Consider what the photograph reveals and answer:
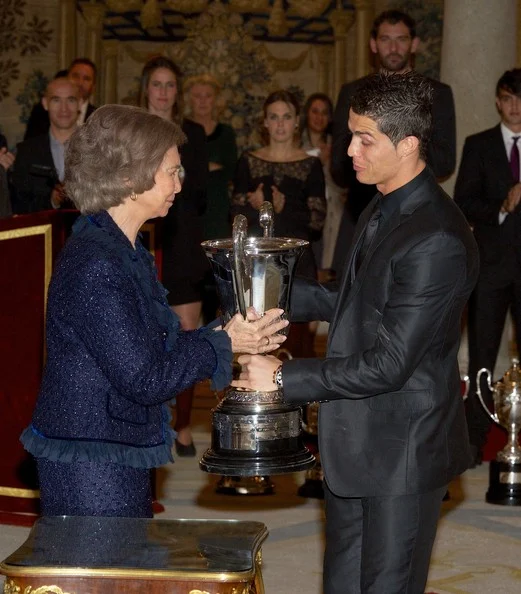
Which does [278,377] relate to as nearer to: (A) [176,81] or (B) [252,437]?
(B) [252,437]

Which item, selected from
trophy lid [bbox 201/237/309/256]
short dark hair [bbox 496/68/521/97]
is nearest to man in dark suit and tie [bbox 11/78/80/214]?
short dark hair [bbox 496/68/521/97]

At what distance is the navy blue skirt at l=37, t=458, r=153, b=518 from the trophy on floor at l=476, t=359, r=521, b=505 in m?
3.44

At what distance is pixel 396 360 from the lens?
3.29m

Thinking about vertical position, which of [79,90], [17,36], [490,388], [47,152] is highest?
[17,36]

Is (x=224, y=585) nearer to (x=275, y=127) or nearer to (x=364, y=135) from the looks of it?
(x=364, y=135)

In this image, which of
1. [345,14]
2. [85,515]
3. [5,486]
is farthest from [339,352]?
[345,14]

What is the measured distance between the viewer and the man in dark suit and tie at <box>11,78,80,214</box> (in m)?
6.99

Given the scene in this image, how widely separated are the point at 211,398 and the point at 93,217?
20.1ft

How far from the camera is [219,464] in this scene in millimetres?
3725

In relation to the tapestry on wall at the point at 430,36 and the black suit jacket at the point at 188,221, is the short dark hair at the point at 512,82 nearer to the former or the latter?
the black suit jacket at the point at 188,221

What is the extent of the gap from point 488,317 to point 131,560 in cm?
447

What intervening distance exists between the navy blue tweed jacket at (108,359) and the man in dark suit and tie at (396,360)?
29 cm

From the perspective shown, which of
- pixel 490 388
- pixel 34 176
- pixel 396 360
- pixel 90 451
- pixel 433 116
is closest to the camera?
pixel 396 360

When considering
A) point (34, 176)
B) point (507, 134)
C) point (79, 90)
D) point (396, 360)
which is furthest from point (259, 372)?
point (79, 90)
